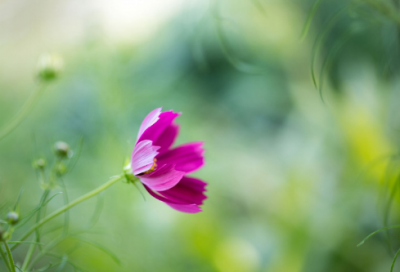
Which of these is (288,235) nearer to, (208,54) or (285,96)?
(285,96)

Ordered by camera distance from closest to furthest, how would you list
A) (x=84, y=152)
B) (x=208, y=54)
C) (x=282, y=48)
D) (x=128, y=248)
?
(x=128, y=248), (x=84, y=152), (x=282, y=48), (x=208, y=54)

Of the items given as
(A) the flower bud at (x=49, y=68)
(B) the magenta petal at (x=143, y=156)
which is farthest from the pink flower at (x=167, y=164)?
(A) the flower bud at (x=49, y=68)

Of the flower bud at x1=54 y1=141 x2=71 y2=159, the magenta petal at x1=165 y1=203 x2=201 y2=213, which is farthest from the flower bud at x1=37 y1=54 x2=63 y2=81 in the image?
the magenta petal at x1=165 y1=203 x2=201 y2=213

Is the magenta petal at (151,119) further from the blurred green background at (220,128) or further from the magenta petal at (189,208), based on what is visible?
the blurred green background at (220,128)

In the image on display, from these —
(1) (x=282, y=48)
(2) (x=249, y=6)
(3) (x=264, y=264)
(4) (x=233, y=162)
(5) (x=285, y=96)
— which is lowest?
(3) (x=264, y=264)

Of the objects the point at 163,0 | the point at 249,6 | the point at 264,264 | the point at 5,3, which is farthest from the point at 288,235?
the point at 5,3

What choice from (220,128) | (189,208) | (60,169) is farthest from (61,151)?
(220,128)

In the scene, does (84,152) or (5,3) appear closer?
(84,152)
